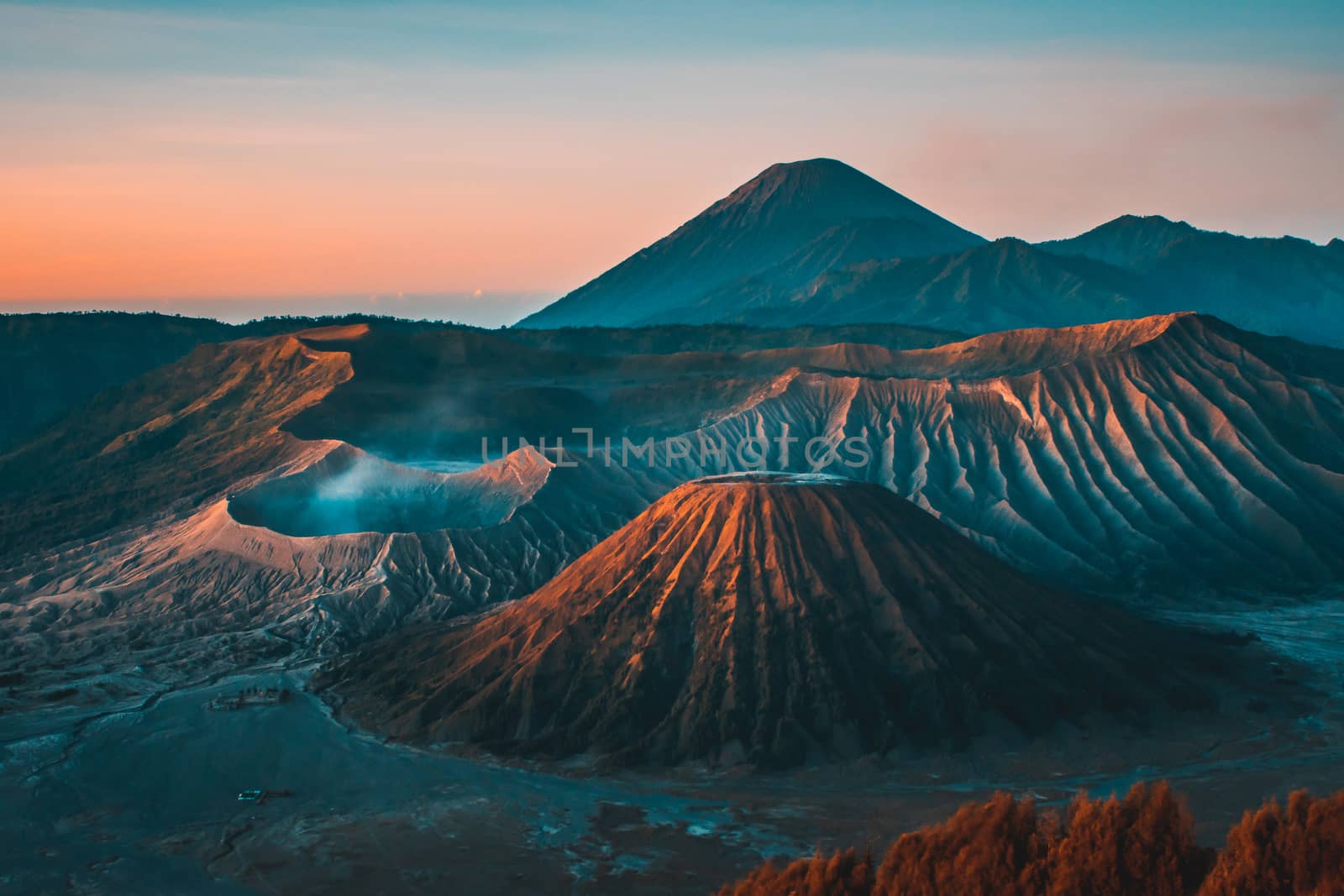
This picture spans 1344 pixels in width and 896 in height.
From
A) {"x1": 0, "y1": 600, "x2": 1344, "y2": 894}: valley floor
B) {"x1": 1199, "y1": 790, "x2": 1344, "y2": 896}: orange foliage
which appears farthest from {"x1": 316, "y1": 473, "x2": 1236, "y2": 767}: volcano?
{"x1": 1199, "y1": 790, "x2": 1344, "y2": 896}: orange foliage

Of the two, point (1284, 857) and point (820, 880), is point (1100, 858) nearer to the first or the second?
point (1284, 857)

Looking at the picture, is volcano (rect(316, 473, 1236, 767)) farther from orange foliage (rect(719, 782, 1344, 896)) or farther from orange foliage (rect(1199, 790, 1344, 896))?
orange foliage (rect(1199, 790, 1344, 896))

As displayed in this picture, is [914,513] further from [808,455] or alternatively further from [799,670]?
[808,455]

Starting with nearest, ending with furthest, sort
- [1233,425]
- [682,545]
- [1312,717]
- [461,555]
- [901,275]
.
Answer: [1312,717], [682,545], [461,555], [1233,425], [901,275]

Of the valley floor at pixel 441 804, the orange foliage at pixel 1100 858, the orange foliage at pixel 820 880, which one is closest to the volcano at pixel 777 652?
the valley floor at pixel 441 804

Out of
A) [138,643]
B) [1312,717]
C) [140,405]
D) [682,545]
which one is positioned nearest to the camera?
[1312,717]

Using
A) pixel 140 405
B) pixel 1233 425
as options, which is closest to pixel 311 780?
pixel 1233 425

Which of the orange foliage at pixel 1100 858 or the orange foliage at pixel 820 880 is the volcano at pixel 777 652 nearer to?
the orange foliage at pixel 820 880

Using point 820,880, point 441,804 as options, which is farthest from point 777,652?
point 820,880
